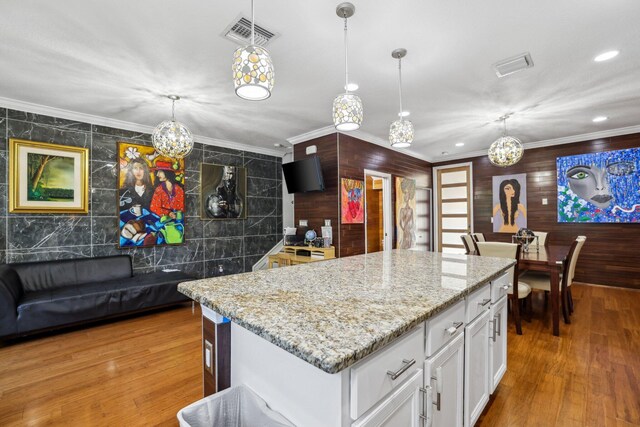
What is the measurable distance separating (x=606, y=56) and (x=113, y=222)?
586 cm

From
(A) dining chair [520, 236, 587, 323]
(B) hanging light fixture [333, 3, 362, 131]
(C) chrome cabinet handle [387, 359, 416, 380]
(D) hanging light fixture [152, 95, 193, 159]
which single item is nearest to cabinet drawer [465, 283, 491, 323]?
(C) chrome cabinet handle [387, 359, 416, 380]

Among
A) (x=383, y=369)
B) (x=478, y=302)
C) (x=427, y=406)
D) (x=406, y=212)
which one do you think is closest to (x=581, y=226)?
(x=406, y=212)

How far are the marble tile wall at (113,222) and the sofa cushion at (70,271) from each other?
0.77ft

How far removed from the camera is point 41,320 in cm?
289

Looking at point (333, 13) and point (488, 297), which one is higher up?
point (333, 13)

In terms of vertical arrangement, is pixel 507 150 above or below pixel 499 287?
above

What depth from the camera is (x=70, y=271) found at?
3.57 metres

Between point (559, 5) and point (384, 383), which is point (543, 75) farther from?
point (384, 383)

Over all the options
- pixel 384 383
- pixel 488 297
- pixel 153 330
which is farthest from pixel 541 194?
pixel 153 330

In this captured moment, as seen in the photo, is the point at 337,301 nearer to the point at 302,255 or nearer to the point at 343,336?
the point at 343,336

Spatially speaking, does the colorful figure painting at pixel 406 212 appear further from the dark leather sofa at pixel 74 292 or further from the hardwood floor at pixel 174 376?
the dark leather sofa at pixel 74 292

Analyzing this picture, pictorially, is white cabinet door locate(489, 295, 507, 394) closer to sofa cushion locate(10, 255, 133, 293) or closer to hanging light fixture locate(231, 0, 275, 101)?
hanging light fixture locate(231, 0, 275, 101)

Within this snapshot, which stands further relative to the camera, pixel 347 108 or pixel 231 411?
pixel 347 108

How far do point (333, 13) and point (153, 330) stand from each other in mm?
3474
